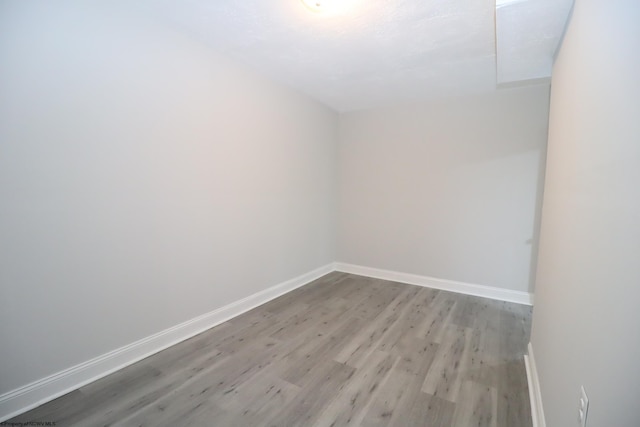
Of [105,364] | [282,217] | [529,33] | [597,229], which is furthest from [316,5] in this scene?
[105,364]

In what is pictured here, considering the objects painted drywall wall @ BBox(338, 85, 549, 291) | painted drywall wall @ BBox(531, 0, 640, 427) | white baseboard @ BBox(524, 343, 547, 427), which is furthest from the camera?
painted drywall wall @ BBox(338, 85, 549, 291)

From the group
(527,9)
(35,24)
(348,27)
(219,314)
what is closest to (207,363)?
(219,314)

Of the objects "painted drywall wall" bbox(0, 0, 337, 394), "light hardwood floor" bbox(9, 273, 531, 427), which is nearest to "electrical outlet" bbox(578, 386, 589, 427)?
"light hardwood floor" bbox(9, 273, 531, 427)

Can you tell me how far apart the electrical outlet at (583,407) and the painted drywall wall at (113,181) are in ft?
8.10

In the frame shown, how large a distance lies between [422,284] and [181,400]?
3.08m

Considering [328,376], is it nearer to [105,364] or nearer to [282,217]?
[105,364]

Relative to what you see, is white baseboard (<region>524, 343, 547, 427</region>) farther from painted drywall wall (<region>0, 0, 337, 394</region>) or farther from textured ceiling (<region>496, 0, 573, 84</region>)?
painted drywall wall (<region>0, 0, 337, 394</region>)

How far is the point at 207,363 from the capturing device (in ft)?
6.81

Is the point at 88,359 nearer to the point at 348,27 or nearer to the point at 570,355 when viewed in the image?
the point at 570,355

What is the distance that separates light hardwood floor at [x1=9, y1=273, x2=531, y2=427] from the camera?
160 cm

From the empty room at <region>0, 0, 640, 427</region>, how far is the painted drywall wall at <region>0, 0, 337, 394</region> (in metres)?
0.01

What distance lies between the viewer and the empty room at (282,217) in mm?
1063

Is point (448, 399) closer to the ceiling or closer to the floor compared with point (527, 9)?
closer to the floor

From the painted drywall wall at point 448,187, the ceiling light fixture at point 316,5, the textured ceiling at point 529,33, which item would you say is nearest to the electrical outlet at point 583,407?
the textured ceiling at point 529,33
